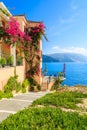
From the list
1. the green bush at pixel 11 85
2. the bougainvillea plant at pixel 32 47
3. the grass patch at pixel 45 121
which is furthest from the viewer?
the bougainvillea plant at pixel 32 47

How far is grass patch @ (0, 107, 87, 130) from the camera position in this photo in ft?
25.2

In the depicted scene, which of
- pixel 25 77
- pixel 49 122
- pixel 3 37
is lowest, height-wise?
pixel 25 77

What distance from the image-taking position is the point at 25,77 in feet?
112

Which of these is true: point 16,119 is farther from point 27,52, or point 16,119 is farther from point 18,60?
point 27,52

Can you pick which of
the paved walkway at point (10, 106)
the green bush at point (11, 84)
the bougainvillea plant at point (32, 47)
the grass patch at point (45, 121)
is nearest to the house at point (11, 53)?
the green bush at point (11, 84)

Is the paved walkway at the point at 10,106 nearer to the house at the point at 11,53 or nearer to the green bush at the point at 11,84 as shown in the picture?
the house at the point at 11,53

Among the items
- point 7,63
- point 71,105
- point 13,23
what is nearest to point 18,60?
point 7,63

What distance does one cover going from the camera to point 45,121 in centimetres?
830

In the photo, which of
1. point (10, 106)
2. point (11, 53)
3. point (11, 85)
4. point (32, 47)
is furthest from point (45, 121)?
point (32, 47)

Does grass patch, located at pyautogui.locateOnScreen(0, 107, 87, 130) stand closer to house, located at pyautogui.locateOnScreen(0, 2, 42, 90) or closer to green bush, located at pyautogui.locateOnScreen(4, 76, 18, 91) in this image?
house, located at pyautogui.locateOnScreen(0, 2, 42, 90)

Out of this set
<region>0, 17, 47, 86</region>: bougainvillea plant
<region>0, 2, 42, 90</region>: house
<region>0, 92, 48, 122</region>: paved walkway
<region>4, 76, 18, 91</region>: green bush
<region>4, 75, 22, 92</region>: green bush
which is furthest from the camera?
<region>0, 17, 47, 86</region>: bougainvillea plant

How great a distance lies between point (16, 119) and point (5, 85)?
47.5 feet

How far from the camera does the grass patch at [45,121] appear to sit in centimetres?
767

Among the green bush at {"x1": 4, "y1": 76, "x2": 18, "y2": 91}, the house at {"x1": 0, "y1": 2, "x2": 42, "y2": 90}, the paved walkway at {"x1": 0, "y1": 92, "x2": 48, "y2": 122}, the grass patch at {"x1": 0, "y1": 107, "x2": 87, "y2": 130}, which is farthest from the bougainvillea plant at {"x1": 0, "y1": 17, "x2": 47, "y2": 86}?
the grass patch at {"x1": 0, "y1": 107, "x2": 87, "y2": 130}
